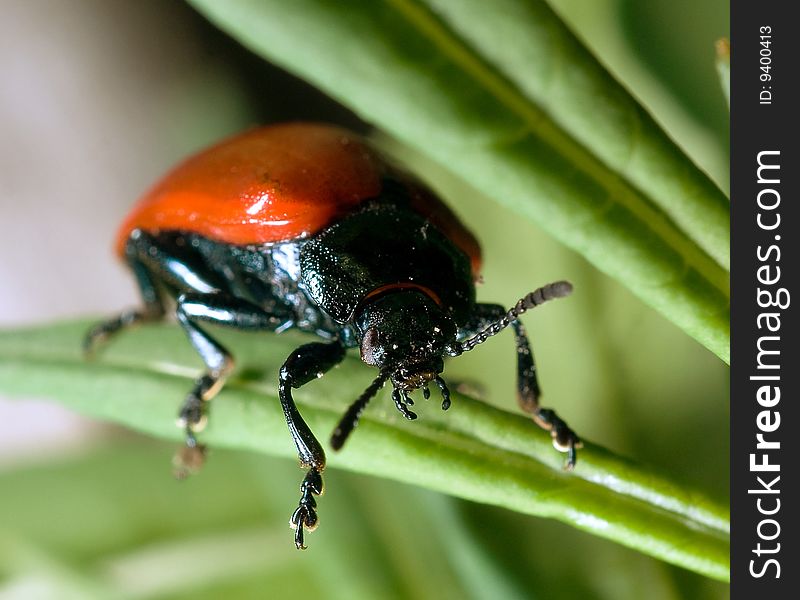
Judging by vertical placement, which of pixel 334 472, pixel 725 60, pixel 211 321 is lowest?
pixel 334 472

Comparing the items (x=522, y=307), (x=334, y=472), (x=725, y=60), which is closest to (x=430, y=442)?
(x=522, y=307)

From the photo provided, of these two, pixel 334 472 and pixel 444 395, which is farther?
pixel 334 472

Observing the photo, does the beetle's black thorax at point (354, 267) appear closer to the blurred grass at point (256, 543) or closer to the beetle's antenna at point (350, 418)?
the beetle's antenna at point (350, 418)

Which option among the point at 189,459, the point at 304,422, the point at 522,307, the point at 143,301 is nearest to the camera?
the point at 304,422

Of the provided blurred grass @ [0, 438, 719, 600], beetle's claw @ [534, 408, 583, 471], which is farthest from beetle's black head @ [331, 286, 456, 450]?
blurred grass @ [0, 438, 719, 600]

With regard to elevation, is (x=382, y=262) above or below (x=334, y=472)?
above

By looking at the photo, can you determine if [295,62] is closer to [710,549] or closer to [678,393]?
[710,549]

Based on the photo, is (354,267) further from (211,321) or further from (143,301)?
(143,301)
